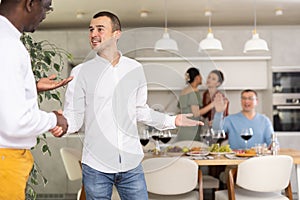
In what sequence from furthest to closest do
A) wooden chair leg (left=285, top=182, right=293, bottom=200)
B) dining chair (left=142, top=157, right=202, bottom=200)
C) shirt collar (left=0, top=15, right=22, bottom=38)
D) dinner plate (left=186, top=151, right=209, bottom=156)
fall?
dinner plate (left=186, top=151, right=209, bottom=156) → wooden chair leg (left=285, top=182, right=293, bottom=200) → dining chair (left=142, top=157, right=202, bottom=200) → shirt collar (left=0, top=15, right=22, bottom=38)

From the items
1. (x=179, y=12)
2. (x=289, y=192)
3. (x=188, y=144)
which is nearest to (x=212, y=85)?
(x=179, y=12)

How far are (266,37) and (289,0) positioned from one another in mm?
1084

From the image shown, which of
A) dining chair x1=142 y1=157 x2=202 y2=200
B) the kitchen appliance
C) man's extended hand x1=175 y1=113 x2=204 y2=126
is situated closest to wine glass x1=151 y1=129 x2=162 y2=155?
dining chair x1=142 y1=157 x2=202 y2=200

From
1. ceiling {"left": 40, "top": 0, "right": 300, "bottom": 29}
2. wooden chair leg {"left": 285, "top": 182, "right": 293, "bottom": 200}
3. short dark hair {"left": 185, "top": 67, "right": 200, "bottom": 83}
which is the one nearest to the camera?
wooden chair leg {"left": 285, "top": 182, "right": 293, "bottom": 200}

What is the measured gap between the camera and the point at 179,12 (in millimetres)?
5766

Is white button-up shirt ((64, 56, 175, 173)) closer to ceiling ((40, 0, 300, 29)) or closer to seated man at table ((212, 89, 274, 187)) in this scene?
seated man at table ((212, 89, 274, 187))

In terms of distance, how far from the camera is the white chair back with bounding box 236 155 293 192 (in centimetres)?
350

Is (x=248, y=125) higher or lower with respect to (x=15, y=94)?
lower

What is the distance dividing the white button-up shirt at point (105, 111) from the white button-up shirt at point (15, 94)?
0.67m

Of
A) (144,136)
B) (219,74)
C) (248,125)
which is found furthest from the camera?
(219,74)

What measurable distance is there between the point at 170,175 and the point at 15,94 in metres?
2.04

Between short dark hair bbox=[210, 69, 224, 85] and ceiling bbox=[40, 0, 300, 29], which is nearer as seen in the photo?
ceiling bbox=[40, 0, 300, 29]

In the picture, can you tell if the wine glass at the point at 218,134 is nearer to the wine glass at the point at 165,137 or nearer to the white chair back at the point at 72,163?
the wine glass at the point at 165,137

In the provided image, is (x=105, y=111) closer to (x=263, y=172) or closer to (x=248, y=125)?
(x=263, y=172)
